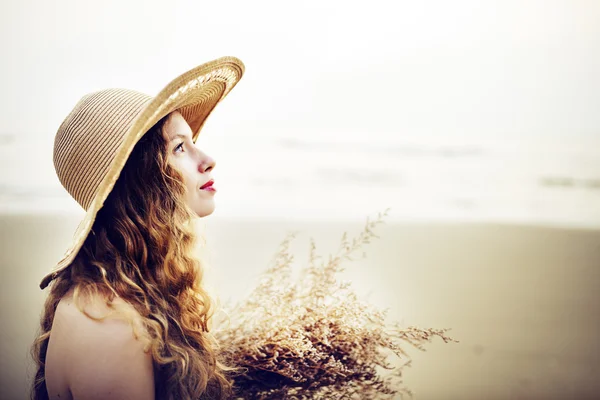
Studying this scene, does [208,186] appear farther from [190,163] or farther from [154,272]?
[154,272]

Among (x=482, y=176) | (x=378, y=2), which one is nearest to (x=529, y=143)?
(x=482, y=176)

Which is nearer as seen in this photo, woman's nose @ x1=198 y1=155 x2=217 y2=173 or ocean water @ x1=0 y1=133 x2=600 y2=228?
woman's nose @ x1=198 y1=155 x2=217 y2=173

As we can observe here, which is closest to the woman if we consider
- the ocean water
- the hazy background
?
the hazy background

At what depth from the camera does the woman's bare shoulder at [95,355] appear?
154cm

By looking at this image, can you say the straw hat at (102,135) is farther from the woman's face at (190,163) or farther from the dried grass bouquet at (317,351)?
the dried grass bouquet at (317,351)

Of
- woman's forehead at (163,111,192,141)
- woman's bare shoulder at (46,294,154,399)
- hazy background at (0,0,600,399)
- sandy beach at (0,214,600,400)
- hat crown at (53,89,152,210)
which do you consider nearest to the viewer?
woman's bare shoulder at (46,294,154,399)

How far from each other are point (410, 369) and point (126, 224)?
3381 mm

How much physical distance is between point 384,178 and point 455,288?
17.0ft

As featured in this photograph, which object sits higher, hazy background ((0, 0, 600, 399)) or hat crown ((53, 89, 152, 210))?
hazy background ((0, 0, 600, 399))

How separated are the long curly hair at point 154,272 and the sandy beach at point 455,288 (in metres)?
2.16

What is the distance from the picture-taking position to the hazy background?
206 inches

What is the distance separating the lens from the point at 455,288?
5.84 meters

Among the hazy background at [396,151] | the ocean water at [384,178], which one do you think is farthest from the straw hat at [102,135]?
the ocean water at [384,178]

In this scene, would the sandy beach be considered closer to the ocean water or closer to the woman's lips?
the ocean water
